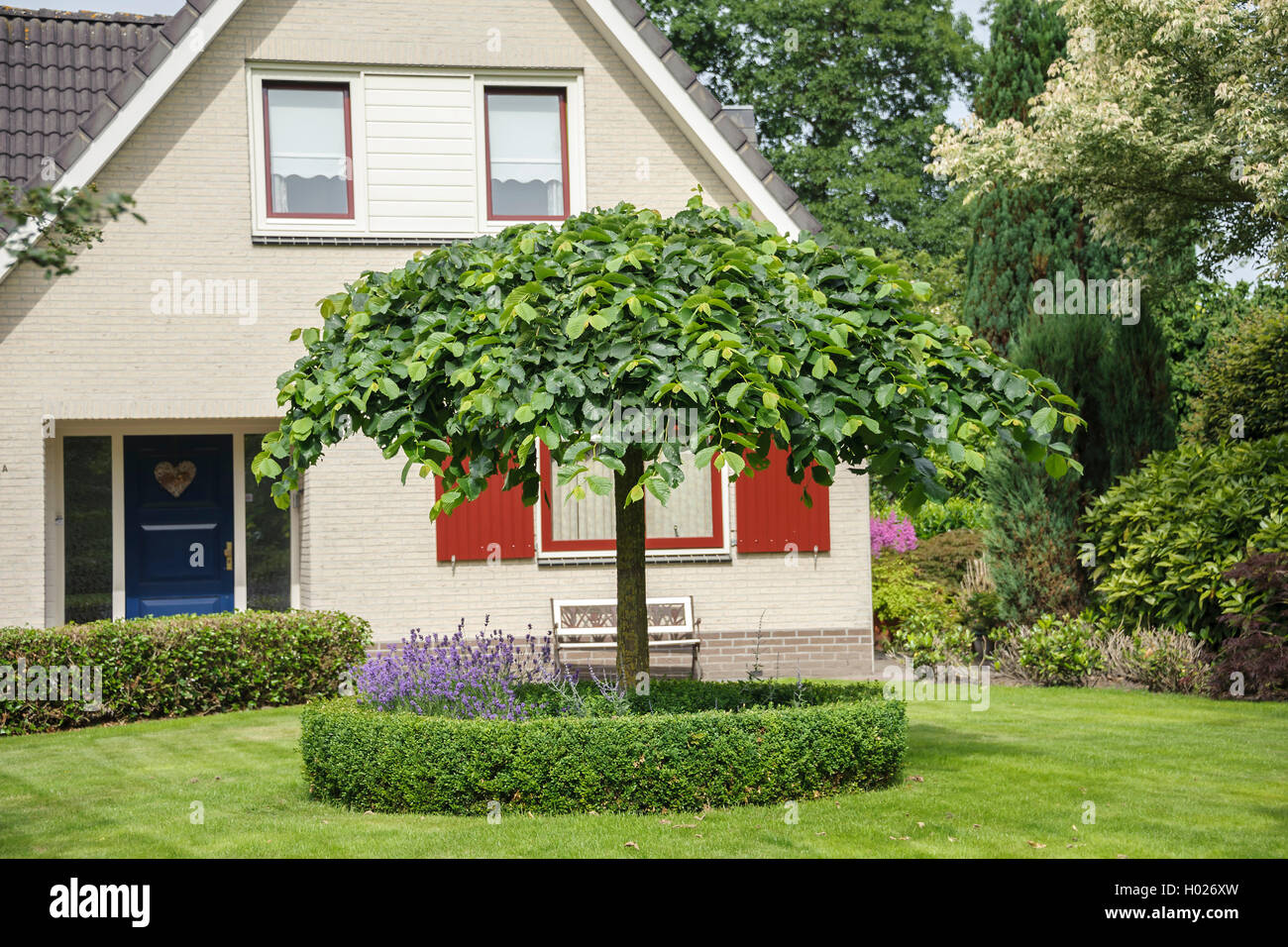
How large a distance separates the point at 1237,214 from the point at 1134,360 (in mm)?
2401

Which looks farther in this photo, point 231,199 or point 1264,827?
point 231,199

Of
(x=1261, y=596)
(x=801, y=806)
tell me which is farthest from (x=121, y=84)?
(x=1261, y=596)

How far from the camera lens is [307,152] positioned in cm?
1274

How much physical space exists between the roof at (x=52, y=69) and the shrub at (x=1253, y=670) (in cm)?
1218

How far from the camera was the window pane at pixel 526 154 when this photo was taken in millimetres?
13180

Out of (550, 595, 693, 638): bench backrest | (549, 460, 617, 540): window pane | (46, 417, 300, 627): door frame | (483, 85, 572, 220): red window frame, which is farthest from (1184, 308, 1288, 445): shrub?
(46, 417, 300, 627): door frame

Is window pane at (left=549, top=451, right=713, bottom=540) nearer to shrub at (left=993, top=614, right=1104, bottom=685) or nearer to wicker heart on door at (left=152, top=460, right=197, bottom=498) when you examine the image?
shrub at (left=993, top=614, right=1104, bottom=685)

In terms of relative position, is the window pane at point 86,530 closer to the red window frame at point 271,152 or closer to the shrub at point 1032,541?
the red window frame at point 271,152

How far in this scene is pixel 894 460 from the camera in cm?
675

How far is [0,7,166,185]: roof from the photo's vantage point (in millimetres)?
12719

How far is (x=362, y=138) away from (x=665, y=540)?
16.7 feet

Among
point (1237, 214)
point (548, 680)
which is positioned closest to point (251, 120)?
point (548, 680)

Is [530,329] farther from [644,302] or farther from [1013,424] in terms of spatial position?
[1013,424]

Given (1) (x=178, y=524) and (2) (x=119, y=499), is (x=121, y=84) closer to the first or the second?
(2) (x=119, y=499)
